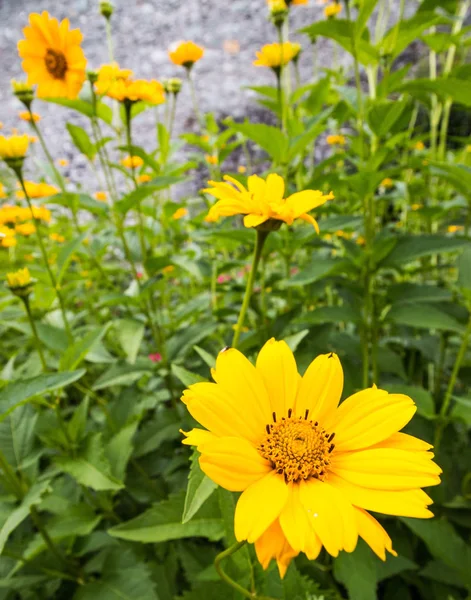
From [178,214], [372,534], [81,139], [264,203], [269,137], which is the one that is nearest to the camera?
[372,534]

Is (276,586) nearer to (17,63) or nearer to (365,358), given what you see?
(365,358)

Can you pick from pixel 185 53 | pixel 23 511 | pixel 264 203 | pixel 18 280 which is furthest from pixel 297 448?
pixel 185 53

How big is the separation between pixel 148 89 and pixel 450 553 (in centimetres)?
89

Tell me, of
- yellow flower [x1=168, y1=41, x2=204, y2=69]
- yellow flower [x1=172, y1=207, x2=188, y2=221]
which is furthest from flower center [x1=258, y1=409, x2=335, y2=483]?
yellow flower [x1=168, y1=41, x2=204, y2=69]

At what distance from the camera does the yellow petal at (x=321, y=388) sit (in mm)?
371

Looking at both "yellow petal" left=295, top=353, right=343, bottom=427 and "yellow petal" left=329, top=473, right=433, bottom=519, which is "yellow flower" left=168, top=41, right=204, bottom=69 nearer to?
"yellow petal" left=295, top=353, right=343, bottom=427

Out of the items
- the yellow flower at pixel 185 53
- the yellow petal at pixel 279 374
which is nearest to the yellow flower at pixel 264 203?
the yellow petal at pixel 279 374

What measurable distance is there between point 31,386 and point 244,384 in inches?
10.8

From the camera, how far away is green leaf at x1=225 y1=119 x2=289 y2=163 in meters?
0.71

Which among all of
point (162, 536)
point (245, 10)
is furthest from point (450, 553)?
point (245, 10)

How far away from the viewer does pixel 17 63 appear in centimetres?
394

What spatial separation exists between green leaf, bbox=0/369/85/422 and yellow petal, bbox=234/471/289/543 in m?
0.26

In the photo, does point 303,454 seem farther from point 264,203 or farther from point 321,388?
point 264,203

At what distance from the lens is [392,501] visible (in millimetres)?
297
